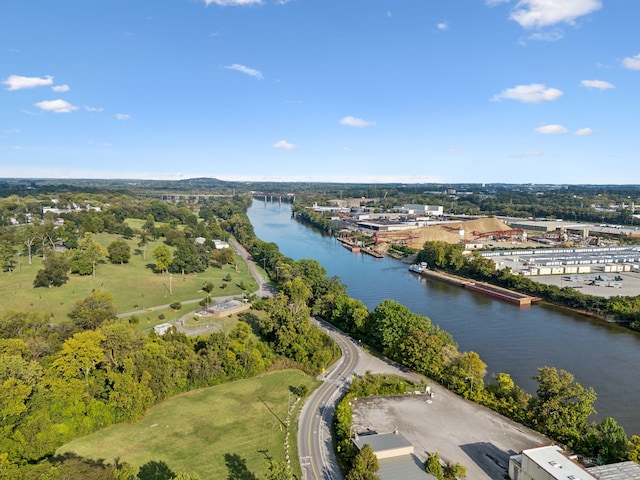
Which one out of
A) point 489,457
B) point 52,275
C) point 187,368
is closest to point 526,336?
point 489,457

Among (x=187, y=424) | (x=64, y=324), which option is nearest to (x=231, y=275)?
(x=64, y=324)

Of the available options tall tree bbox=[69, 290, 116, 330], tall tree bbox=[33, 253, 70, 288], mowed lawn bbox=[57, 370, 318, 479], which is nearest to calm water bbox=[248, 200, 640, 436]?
mowed lawn bbox=[57, 370, 318, 479]

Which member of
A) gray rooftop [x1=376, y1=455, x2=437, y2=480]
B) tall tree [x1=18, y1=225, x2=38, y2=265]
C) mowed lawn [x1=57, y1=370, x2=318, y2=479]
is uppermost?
tall tree [x1=18, y1=225, x2=38, y2=265]

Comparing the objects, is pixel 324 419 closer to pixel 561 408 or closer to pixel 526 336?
pixel 561 408

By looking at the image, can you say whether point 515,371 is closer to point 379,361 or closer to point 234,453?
point 379,361

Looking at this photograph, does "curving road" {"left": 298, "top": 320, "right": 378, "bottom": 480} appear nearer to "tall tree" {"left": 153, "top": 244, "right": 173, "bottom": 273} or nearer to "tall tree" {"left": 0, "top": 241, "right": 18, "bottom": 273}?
"tall tree" {"left": 153, "top": 244, "right": 173, "bottom": 273}

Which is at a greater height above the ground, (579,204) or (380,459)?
(579,204)
